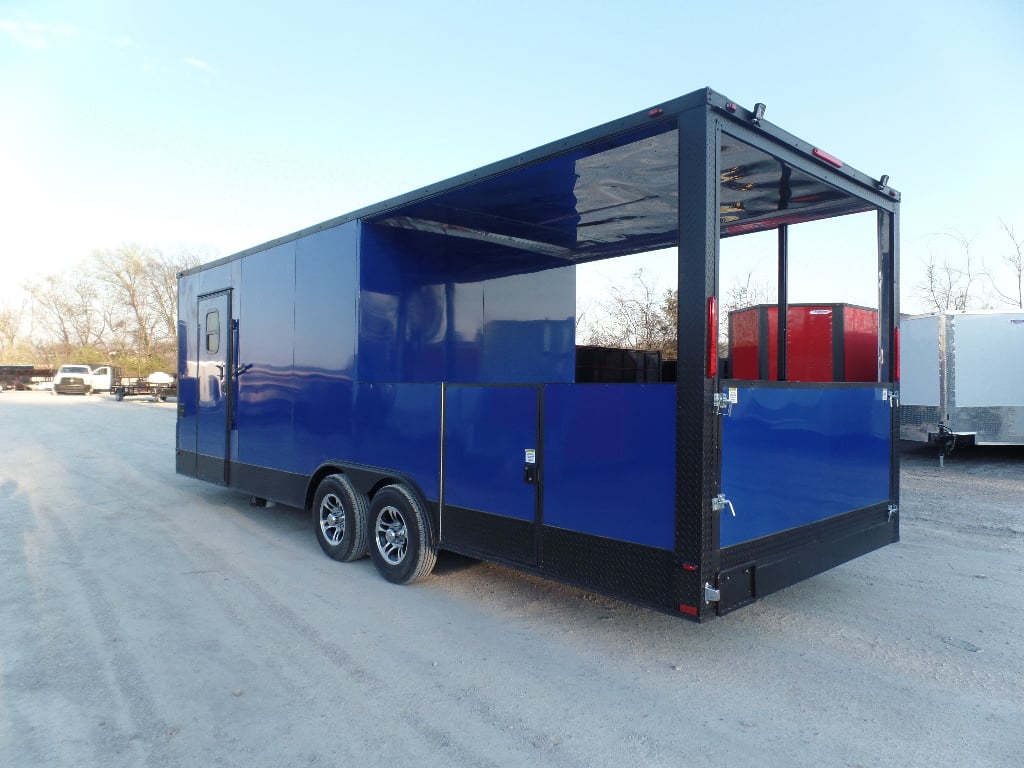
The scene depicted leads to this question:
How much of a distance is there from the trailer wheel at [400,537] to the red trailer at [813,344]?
3.29 m

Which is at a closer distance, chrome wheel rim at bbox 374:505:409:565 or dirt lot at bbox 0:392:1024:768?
dirt lot at bbox 0:392:1024:768

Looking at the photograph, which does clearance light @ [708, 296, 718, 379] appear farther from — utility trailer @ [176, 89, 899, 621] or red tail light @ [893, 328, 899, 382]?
red tail light @ [893, 328, 899, 382]

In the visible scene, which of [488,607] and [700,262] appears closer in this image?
[700,262]

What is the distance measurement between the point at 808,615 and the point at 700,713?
5.37 feet

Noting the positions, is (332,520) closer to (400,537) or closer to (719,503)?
(400,537)

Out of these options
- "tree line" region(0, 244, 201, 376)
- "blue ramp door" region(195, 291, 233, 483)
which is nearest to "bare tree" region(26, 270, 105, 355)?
"tree line" region(0, 244, 201, 376)

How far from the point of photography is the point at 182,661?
11.9 feet

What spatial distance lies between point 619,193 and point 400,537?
3.17 metres

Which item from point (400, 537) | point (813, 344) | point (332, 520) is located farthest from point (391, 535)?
point (813, 344)

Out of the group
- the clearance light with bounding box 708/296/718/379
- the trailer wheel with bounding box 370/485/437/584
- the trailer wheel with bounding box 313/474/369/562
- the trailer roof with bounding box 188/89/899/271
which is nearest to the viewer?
the clearance light with bounding box 708/296/718/379

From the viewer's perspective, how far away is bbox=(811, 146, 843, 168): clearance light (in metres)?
4.03

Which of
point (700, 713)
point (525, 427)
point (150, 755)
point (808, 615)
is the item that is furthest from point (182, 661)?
point (808, 615)

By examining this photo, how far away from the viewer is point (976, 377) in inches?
423

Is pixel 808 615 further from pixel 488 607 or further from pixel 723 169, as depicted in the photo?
pixel 723 169
